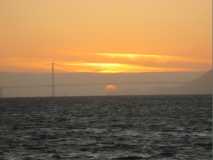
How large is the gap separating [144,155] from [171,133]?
94.0 ft

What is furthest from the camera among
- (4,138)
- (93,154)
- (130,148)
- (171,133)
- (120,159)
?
(171,133)

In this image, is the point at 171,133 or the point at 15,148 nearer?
the point at 15,148

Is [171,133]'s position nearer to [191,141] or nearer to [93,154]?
[191,141]

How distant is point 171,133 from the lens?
9138 cm

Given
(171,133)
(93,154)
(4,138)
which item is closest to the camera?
(93,154)

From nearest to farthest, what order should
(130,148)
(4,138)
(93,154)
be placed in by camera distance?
(93,154), (130,148), (4,138)

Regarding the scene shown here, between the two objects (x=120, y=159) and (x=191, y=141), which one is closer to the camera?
(x=120, y=159)

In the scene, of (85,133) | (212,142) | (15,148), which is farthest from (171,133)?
(15,148)

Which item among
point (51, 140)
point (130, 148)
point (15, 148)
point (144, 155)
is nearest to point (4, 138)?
point (51, 140)

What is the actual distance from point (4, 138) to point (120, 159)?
2865 centimetres

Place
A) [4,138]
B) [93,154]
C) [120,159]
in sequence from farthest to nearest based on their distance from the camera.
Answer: [4,138] → [93,154] → [120,159]

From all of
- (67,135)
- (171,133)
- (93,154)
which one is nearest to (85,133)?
(67,135)

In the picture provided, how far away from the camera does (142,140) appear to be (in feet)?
260

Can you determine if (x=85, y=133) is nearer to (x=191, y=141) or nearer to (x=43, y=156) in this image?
(x=191, y=141)
